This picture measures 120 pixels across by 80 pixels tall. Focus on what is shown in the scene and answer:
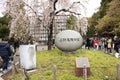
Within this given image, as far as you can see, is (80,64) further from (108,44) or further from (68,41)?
(108,44)

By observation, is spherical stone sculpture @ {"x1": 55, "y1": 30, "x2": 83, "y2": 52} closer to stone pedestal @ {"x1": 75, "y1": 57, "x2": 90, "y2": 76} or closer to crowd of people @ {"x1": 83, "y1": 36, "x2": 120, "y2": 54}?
stone pedestal @ {"x1": 75, "y1": 57, "x2": 90, "y2": 76}

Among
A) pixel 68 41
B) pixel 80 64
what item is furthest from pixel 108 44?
pixel 80 64

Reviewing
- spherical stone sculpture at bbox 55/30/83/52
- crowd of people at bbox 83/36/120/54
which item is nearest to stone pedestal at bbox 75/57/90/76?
spherical stone sculpture at bbox 55/30/83/52

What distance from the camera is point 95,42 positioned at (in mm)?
41406

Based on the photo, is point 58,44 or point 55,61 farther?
point 58,44

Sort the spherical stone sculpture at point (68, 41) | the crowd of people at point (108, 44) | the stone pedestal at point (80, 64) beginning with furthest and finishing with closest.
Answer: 1. the crowd of people at point (108, 44)
2. the spherical stone sculpture at point (68, 41)
3. the stone pedestal at point (80, 64)

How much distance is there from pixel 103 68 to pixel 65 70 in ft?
5.99

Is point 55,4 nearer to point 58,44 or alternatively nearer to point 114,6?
point 58,44

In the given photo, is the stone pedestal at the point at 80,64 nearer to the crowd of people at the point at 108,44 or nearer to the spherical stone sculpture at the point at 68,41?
the spherical stone sculpture at the point at 68,41

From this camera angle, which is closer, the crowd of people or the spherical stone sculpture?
the spherical stone sculpture

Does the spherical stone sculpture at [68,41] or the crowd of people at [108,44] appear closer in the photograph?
the spherical stone sculpture at [68,41]

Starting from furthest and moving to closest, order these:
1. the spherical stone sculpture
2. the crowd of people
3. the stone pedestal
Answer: the crowd of people
the spherical stone sculpture
the stone pedestal

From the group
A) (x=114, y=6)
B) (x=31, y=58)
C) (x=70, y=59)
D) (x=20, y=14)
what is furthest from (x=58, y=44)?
(x=114, y=6)

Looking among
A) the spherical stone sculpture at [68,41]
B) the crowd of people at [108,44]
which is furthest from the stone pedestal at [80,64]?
the crowd of people at [108,44]
